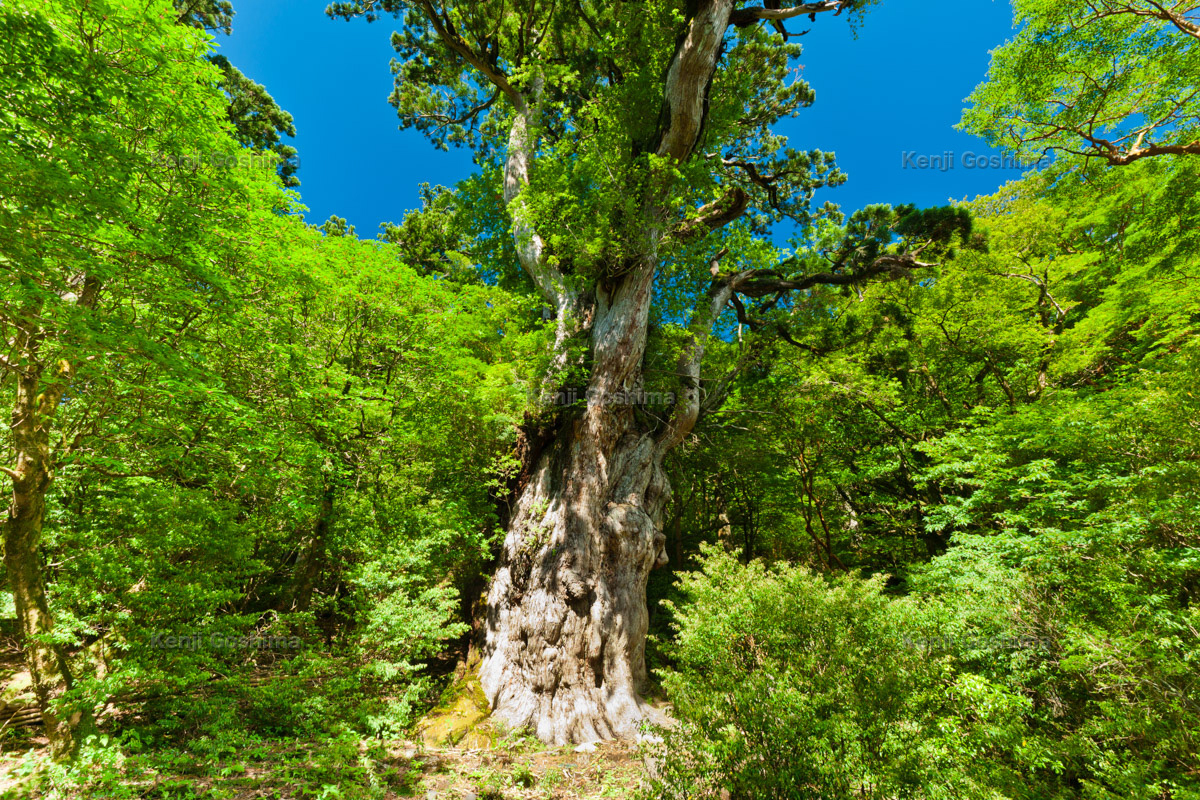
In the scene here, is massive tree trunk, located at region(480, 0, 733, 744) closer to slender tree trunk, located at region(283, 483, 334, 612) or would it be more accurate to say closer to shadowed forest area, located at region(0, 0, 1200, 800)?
shadowed forest area, located at region(0, 0, 1200, 800)

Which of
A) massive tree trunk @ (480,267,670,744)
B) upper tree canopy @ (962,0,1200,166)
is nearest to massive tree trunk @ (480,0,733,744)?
massive tree trunk @ (480,267,670,744)

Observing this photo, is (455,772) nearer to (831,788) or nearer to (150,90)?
(831,788)

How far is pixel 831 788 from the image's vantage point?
2504mm

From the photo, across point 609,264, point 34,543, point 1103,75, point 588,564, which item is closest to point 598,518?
point 588,564

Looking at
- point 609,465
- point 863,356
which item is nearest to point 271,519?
point 609,465

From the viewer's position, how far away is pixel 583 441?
284 inches

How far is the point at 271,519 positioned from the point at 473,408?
140 inches

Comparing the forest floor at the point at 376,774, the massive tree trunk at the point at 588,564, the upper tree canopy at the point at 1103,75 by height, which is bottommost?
the forest floor at the point at 376,774

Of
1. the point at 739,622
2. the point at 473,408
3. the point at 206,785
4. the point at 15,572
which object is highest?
the point at 473,408

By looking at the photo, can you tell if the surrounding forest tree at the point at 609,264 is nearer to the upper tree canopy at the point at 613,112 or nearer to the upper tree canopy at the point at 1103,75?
the upper tree canopy at the point at 613,112

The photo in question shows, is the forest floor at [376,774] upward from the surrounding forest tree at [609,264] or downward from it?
downward

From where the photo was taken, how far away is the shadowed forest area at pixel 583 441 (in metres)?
3.29

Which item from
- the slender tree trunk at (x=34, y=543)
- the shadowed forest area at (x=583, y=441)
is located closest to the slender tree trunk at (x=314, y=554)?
the shadowed forest area at (x=583, y=441)

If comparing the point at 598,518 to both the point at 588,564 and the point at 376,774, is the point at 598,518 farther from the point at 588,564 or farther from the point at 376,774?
the point at 376,774
